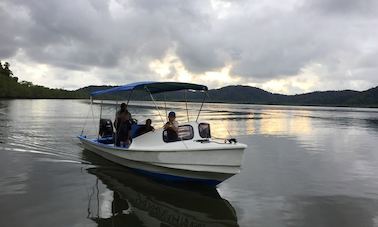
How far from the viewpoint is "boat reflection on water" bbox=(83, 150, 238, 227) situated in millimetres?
9016

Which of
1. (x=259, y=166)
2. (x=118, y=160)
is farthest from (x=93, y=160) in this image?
(x=259, y=166)

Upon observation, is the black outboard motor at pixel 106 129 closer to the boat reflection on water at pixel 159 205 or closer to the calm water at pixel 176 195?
the calm water at pixel 176 195

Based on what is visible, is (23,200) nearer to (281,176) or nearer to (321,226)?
(321,226)

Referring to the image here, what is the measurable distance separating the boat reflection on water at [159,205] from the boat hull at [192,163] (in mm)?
441

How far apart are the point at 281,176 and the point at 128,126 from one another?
6.67m

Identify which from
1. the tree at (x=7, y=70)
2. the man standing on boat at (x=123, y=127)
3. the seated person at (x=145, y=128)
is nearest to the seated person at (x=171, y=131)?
the seated person at (x=145, y=128)

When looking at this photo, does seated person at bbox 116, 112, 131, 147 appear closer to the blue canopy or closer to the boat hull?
the blue canopy

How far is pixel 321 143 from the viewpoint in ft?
87.8

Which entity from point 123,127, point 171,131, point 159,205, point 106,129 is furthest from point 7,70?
point 159,205

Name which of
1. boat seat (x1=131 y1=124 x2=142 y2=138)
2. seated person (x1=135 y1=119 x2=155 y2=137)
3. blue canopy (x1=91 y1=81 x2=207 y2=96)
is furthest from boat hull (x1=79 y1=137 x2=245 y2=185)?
blue canopy (x1=91 y1=81 x2=207 y2=96)

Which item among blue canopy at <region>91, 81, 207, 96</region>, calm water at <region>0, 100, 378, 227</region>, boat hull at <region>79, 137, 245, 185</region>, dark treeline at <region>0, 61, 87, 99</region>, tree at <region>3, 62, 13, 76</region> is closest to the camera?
calm water at <region>0, 100, 378, 227</region>

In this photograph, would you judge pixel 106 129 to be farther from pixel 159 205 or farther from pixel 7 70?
pixel 7 70

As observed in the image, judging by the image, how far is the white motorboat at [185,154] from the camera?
36.2 feet

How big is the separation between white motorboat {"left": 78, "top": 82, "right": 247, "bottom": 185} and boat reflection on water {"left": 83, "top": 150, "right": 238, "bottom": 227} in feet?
1.69
